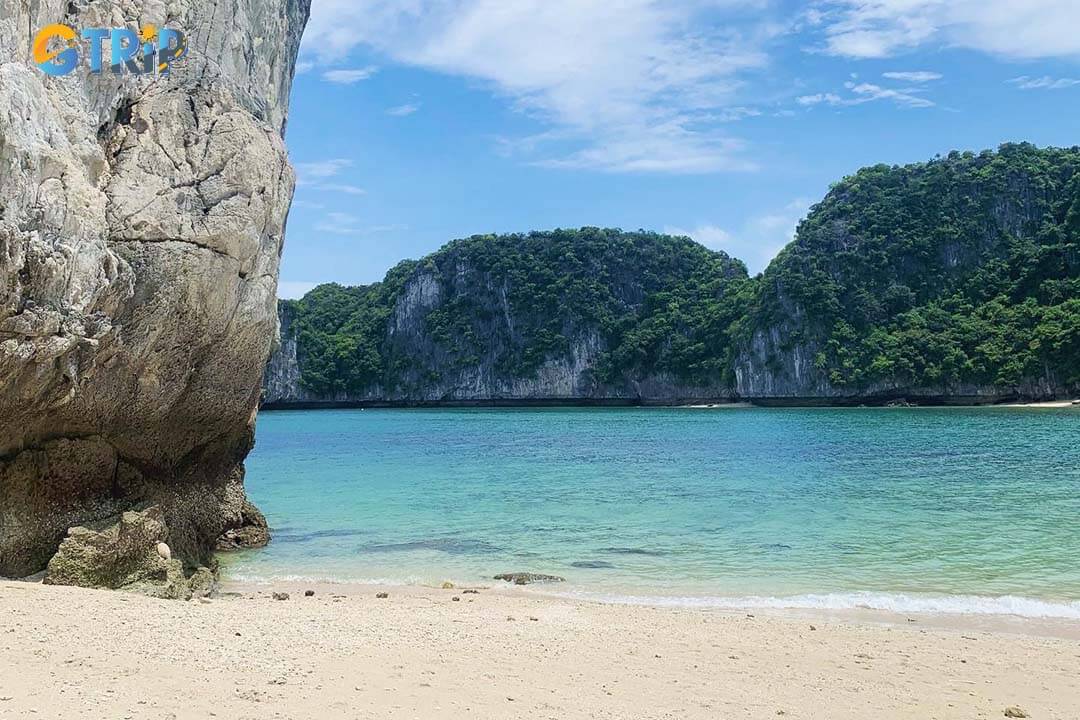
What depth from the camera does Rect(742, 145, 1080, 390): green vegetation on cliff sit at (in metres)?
72.3

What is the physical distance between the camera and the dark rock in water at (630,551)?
477 inches

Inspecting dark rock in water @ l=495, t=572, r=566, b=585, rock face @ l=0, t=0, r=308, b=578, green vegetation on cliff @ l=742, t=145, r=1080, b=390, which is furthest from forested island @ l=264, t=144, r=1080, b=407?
rock face @ l=0, t=0, r=308, b=578

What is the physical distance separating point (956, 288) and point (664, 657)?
281 feet

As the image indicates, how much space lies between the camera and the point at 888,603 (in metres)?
8.88

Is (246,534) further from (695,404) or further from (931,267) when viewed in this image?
(695,404)

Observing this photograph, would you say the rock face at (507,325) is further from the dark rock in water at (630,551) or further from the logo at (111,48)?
the logo at (111,48)

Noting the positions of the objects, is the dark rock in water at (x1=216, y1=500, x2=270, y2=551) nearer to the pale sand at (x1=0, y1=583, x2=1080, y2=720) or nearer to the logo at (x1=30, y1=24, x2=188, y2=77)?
the pale sand at (x1=0, y1=583, x2=1080, y2=720)

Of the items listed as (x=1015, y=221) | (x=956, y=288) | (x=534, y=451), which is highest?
(x=1015, y=221)

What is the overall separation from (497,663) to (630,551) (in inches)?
257

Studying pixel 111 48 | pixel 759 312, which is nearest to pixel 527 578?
pixel 111 48

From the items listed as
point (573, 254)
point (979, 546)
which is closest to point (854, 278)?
point (573, 254)

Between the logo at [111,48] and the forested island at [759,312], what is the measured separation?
220ft

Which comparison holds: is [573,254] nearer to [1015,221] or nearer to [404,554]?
[1015,221]

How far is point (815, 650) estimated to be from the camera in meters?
6.85
